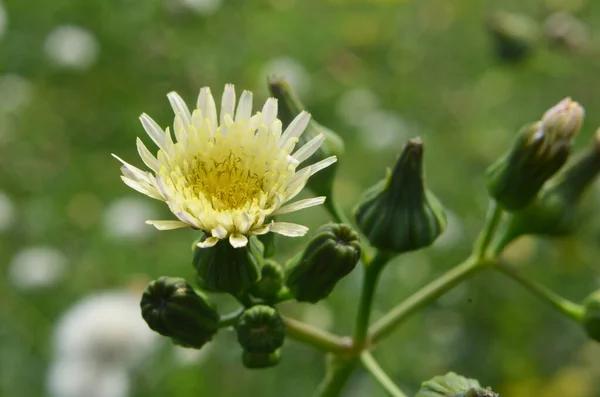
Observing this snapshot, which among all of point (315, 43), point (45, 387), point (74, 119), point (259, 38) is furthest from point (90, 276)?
point (315, 43)

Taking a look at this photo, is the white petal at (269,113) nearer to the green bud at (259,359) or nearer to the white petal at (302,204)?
the white petal at (302,204)

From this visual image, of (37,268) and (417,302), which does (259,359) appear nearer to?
(417,302)

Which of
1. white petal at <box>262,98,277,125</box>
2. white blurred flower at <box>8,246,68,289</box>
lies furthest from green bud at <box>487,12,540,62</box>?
white petal at <box>262,98,277,125</box>

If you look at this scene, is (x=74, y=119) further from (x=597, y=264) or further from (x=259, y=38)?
(x=597, y=264)

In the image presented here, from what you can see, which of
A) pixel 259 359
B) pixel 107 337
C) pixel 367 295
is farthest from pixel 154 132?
pixel 107 337

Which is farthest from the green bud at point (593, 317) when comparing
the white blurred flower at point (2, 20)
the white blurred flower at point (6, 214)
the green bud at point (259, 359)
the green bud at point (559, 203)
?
the white blurred flower at point (2, 20)
